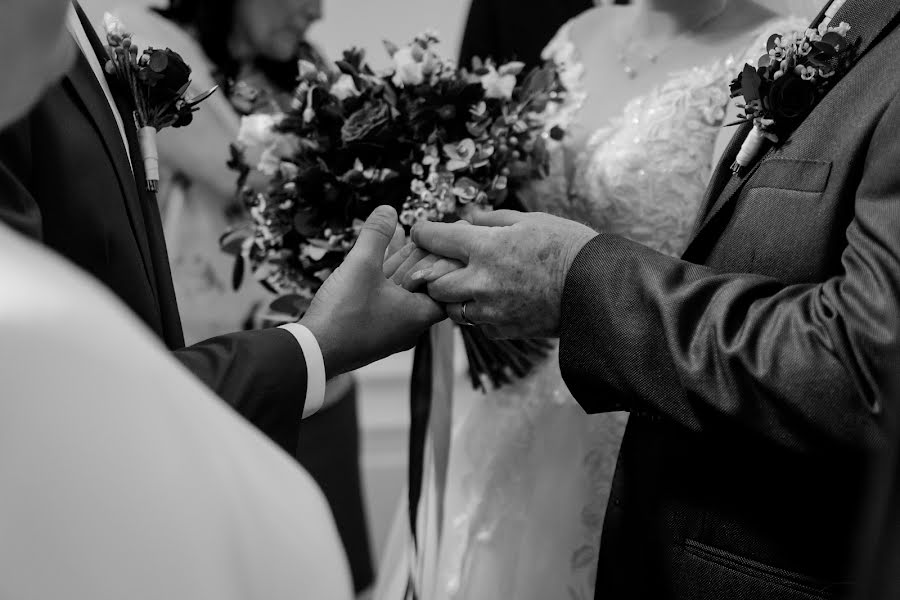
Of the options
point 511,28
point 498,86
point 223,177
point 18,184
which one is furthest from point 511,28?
point 18,184

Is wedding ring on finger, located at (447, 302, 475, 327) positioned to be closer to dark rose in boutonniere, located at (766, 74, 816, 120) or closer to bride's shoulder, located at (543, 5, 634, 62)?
dark rose in boutonniere, located at (766, 74, 816, 120)

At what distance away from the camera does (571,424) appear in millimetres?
1837

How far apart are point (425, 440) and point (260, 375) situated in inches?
21.5

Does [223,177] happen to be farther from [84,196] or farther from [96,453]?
[96,453]

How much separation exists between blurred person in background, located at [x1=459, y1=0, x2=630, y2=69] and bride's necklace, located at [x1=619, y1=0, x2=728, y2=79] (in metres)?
0.82

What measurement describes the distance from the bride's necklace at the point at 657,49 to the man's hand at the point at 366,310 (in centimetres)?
65

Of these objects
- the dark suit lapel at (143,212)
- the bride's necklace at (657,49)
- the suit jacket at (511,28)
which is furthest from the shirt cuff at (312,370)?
the suit jacket at (511,28)

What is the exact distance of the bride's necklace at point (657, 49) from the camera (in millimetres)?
1819

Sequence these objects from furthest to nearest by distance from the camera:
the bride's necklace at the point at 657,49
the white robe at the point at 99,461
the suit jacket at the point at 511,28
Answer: the suit jacket at the point at 511,28, the bride's necklace at the point at 657,49, the white robe at the point at 99,461

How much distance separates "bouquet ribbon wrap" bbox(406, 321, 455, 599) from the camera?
1.72 m

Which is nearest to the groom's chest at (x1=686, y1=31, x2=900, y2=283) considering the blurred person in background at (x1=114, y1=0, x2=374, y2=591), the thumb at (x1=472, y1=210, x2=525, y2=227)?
the thumb at (x1=472, y1=210, x2=525, y2=227)

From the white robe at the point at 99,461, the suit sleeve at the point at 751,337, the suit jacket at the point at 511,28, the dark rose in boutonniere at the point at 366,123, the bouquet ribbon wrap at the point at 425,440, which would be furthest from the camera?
the suit jacket at the point at 511,28

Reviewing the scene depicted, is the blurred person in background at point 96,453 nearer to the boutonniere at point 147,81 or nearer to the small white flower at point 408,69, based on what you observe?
the boutonniere at point 147,81

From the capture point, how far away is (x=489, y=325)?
4.95ft
